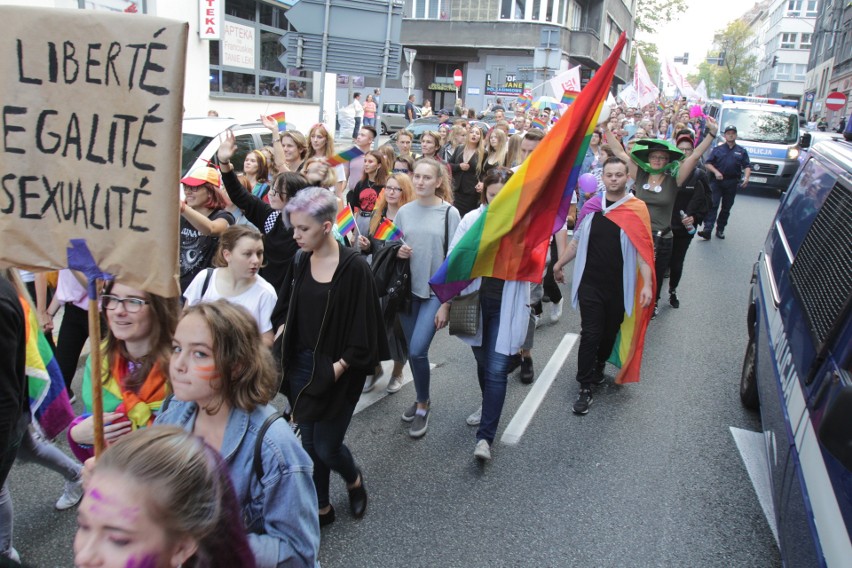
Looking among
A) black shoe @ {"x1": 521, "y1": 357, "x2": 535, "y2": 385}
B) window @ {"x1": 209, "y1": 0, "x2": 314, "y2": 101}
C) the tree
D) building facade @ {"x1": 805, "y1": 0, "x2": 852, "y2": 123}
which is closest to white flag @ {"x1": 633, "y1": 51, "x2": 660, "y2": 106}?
window @ {"x1": 209, "y1": 0, "x2": 314, "y2": 101}

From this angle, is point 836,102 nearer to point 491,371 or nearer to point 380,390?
point 380,390

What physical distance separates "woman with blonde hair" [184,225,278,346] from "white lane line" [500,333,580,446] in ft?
6.35

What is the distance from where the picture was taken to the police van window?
4191 millimetres

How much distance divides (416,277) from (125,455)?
11.3 ft

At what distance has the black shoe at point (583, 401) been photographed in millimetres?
5180

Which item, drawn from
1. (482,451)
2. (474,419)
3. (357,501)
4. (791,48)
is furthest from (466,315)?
(791,48)

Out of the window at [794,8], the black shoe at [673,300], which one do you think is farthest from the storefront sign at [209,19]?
the window at [794,8]

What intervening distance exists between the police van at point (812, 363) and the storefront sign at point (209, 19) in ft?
44.0

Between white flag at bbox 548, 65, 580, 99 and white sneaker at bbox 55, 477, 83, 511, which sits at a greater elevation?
white flag at bbox 548, 65, 580, 99

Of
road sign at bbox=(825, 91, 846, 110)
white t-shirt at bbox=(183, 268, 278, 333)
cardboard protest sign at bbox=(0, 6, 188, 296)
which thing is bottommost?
white t-shirt at bbox=(183, 268, 278, 333)

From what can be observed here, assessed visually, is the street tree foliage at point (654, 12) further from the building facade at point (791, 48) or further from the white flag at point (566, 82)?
the white flag at point (566, 82)

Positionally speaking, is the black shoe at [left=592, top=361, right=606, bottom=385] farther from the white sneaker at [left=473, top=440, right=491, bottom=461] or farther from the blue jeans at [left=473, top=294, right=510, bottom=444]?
the white sneaker at [left=473, top=440, right=491, bottom=461]

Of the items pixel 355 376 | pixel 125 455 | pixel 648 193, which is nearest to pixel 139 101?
pixel 125 455

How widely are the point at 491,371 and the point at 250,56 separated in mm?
15841
